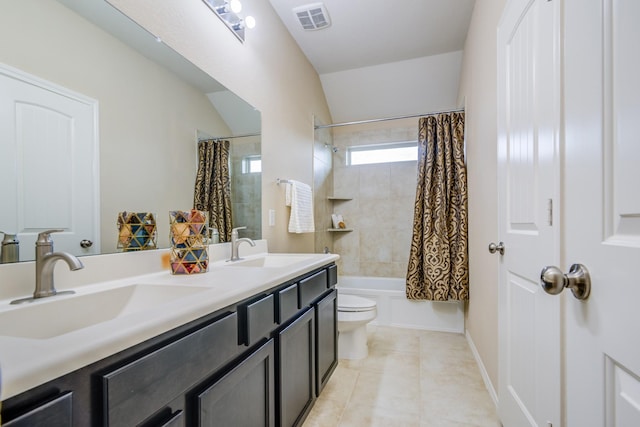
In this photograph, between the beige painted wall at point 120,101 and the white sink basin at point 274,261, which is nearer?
the beige painted wall at point 120,101

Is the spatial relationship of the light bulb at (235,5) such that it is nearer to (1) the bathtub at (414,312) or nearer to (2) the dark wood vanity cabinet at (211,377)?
(2) the dark wood vanity cabinet at (211,377)

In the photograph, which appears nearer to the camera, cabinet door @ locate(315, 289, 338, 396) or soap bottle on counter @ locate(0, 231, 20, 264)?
soap bottle on counter @ locate(0, 231, 20, 264)

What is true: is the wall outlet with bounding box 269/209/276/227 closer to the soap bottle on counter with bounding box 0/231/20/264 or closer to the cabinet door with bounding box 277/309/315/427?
the cabinet door with bounding box 277/309/315/427

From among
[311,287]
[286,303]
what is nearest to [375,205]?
[311,287]

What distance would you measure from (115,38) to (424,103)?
300 centimetres

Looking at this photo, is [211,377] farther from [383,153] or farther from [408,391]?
[383,153]

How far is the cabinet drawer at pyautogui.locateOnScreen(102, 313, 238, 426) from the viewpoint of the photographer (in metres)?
0.54

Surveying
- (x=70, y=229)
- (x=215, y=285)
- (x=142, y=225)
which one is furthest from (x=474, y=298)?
(x=70, y=229)

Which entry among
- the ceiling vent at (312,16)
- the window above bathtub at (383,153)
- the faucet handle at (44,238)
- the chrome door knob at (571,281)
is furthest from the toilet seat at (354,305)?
the ceiling vent at (312,16)

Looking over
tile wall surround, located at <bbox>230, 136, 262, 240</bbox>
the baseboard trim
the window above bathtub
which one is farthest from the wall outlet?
the window above bathtub

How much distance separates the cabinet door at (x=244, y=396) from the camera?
77 centimetres

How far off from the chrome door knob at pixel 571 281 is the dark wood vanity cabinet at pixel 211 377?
31.8 inches

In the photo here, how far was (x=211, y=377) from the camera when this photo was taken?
799 millimetres

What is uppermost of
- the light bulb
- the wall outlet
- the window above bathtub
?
the light bulb
